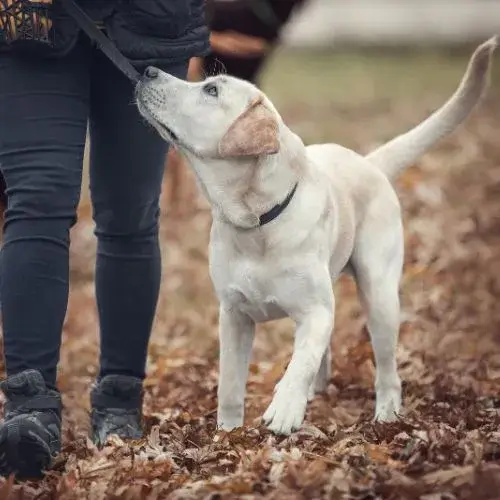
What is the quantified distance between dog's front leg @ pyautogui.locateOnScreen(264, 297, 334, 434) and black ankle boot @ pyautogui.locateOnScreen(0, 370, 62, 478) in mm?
651

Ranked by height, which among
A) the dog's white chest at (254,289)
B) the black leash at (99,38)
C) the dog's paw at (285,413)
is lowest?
the dog's paw at (285,413)

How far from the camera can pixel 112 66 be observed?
3.75 metres

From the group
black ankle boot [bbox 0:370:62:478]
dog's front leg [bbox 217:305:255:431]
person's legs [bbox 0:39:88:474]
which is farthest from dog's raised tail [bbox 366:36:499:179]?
black ankle boot [bbox 0:370:62:478]

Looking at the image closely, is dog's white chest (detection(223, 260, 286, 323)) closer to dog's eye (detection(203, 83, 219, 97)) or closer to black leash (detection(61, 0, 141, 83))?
dog's eye (detection(203, 83, 219, 97))

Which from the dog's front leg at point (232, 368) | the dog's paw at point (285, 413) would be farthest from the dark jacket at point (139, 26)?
the dog's paw at point (285, 413)

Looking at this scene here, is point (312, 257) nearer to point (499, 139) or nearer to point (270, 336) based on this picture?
point (270, 336)

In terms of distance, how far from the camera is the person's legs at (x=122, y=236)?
12.5 feet

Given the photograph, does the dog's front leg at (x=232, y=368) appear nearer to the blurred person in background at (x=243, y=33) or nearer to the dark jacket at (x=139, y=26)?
the dark jacket at (x=139, y=26)

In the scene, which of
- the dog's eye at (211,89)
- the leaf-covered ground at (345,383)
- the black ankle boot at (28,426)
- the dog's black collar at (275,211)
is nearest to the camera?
the leaf-covered ground at (345,383)

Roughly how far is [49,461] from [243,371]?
32.4 inches

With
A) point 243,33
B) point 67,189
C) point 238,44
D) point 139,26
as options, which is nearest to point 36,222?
point 67,189

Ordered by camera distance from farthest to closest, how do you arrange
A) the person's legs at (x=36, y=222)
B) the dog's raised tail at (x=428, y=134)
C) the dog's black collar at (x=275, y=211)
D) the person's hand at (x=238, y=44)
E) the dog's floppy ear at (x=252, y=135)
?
the person's hand at (x=238, y=44), the dog's raised tail at (x=428, y=134), the dog's black collar at (x=275, y=211), the dog's floppy ear at (x=252, y=135), the person's legs at (x=36, y=222)

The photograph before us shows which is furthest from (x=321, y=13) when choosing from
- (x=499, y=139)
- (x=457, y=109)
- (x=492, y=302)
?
(x=457, y=109)

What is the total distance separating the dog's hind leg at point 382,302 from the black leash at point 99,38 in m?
1.14
